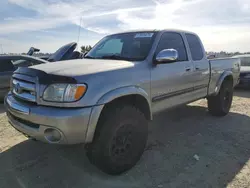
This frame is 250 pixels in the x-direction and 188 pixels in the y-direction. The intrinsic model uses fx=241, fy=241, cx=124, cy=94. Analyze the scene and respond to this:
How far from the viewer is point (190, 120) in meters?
5.46

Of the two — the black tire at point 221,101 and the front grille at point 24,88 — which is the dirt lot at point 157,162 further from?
the front grille at point 24,88

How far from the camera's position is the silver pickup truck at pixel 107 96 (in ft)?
8.52

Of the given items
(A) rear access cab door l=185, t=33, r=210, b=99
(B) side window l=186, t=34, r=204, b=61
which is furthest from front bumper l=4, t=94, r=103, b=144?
(B) side window l=186, t=34, r=204, b=61

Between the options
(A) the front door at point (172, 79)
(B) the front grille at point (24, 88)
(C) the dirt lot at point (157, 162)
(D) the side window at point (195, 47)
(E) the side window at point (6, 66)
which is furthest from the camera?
(E) the side window at point (6, 66)

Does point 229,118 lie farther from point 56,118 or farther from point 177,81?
point 56,118

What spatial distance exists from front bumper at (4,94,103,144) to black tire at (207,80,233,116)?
375 cm

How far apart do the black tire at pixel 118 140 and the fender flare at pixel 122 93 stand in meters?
0.19

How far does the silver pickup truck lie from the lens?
2598mm

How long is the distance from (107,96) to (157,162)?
4.34 ft

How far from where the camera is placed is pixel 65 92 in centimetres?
259

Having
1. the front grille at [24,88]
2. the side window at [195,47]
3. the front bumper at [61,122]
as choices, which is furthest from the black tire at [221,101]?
the front grille at [24,88]

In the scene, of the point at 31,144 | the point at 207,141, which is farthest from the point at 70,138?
the point at 207,141

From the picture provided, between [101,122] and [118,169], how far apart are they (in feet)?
2.18

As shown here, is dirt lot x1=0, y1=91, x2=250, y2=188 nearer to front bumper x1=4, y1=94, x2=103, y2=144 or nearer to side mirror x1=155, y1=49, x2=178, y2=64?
front bumper x1=4, y1=94, x2=103, y2=144
